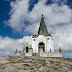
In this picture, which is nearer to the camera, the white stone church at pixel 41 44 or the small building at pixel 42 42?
the white stone church at pixel 41 44

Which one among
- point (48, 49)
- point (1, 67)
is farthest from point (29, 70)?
point (48, 49)

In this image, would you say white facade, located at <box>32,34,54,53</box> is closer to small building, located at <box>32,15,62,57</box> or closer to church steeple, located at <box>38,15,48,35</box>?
small building, located at <box>32,15,62,57</box>

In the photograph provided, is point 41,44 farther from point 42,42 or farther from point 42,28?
point 42,28

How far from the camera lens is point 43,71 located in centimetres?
1984

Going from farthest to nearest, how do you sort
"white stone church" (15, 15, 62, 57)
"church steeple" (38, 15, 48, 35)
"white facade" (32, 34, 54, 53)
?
"church steeple" (38, 15, 48, 35), "white facade" (32, 34, 54, 53), "white stone church" (15, 15, 62, 57)

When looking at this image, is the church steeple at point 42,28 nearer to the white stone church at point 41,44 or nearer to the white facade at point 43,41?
the white stone church at point 41,44

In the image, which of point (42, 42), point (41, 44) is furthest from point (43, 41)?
point (41, 44)

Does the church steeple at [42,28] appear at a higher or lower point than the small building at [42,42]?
higher

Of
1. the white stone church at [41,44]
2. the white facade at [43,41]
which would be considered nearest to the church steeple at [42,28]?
the white stone church at [41,44]

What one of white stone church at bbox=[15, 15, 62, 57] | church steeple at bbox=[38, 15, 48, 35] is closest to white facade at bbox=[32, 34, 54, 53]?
white stone church at bbox=[15, 15, 62, 57]

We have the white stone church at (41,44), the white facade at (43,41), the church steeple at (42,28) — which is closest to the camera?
the white stone church at (41,44)

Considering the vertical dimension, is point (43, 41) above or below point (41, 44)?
above

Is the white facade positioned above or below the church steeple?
below

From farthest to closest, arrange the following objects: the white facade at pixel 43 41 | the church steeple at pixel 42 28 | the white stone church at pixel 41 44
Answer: the church steeple at pixel 42 28 → the white facade at pixel 43 41 → the white stone church at pixel 41 44
